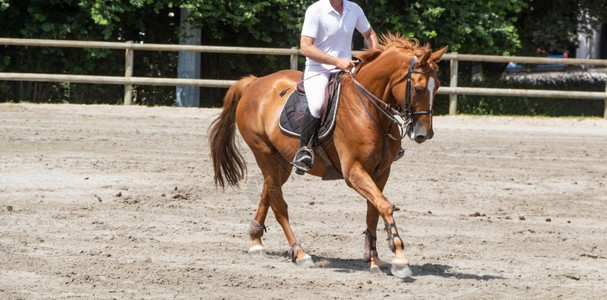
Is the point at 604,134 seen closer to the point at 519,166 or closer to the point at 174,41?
the point at 519,166

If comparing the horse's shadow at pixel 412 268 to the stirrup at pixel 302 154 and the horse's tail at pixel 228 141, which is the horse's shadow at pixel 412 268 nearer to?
the stirrup at pixel 302 154

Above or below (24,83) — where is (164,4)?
above

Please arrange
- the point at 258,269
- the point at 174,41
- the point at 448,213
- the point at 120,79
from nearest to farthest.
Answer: the point at 258,269 → the point at 448,213 → the point at 120,79 → the point at 174,41

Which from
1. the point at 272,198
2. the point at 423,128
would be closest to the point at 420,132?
the point at 423,128

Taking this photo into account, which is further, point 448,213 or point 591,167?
point 591,167

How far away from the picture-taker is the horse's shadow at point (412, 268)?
7.57 metres

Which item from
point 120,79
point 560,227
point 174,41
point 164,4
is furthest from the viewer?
point 174,41

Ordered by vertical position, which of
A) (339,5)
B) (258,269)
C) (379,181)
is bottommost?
(258,269)

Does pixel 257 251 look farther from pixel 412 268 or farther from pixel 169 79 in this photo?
pixel 169 79

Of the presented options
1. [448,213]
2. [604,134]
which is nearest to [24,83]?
[604,134]

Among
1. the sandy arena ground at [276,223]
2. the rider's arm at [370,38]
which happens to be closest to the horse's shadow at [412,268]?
the sandy arena ground at [276,223]

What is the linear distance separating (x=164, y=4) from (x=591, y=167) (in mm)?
11717

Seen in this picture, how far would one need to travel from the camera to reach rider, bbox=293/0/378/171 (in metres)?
7.78

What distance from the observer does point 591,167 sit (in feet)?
47.3
